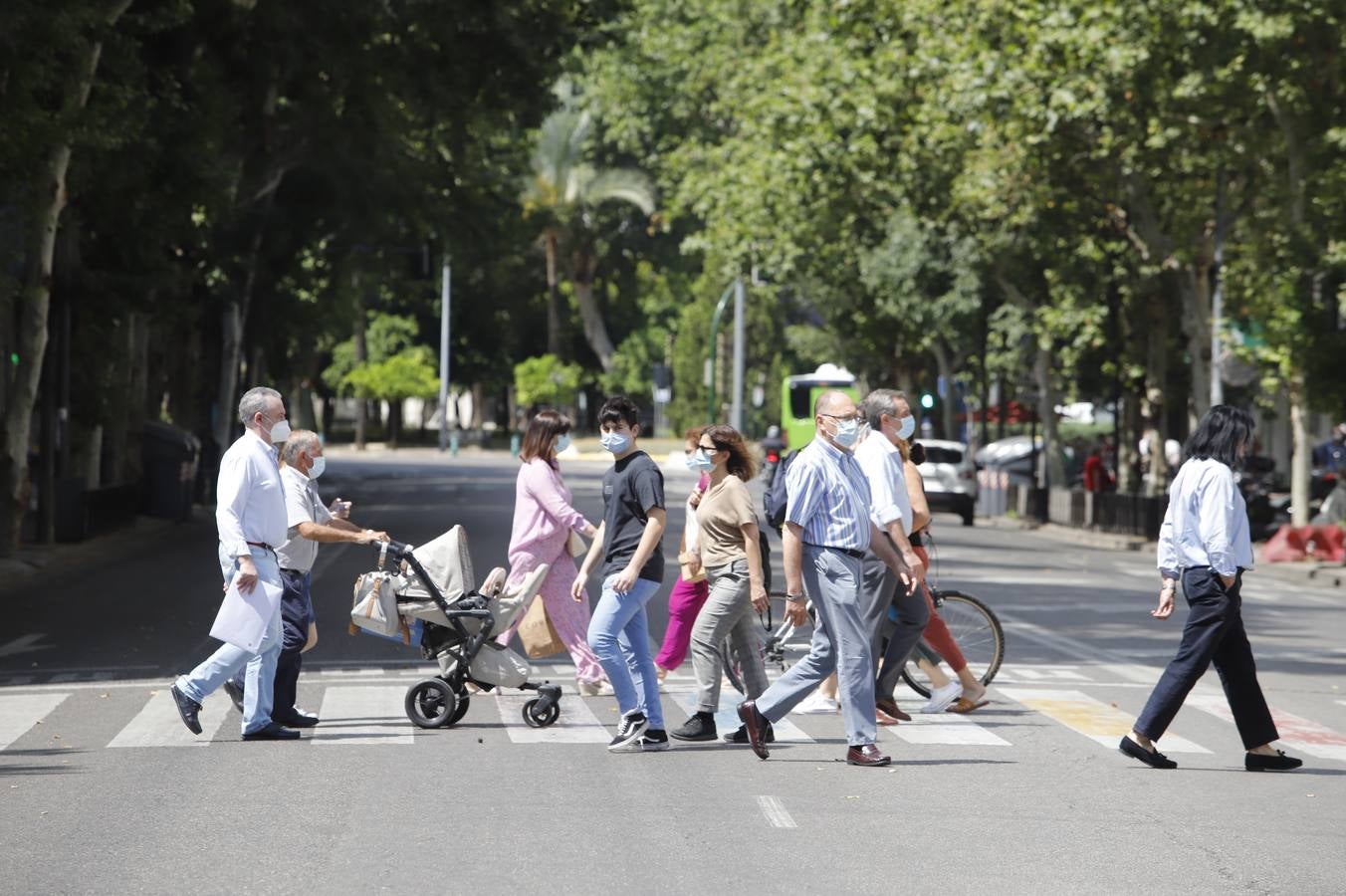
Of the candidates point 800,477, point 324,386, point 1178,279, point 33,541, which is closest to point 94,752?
point 800,477

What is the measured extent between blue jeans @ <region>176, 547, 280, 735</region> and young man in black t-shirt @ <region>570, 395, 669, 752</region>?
1.62 meters

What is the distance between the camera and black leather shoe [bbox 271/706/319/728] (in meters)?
11.9

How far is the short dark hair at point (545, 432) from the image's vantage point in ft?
41.1

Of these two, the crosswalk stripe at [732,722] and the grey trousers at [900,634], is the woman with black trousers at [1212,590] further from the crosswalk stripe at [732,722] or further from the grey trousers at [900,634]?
the crosswalk stripe at [732,722]

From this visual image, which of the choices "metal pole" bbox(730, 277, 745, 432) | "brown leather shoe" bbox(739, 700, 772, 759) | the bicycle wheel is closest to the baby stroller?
"brown leather shoe" bbox(739, 700, 772, 759)

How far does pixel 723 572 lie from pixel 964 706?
91.9 inches

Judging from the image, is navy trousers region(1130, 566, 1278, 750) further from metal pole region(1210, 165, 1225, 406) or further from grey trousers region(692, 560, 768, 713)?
metal pole region(1210, 165, 1225, 406)

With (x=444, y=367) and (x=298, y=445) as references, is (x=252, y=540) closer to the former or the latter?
(x=298, y=445)

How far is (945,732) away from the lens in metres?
12.3

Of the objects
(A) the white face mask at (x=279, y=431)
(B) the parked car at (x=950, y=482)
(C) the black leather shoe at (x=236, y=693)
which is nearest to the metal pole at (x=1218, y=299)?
(B) the parked car at (x=950, y=482)

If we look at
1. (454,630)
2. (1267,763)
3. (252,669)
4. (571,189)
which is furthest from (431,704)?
(571,189)

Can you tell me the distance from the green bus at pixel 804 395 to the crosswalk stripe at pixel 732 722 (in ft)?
154

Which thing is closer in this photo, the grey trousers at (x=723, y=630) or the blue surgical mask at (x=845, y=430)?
the blue surgical mask at (x=845, y=430)

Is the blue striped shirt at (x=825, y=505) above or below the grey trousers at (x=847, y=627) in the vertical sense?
above
